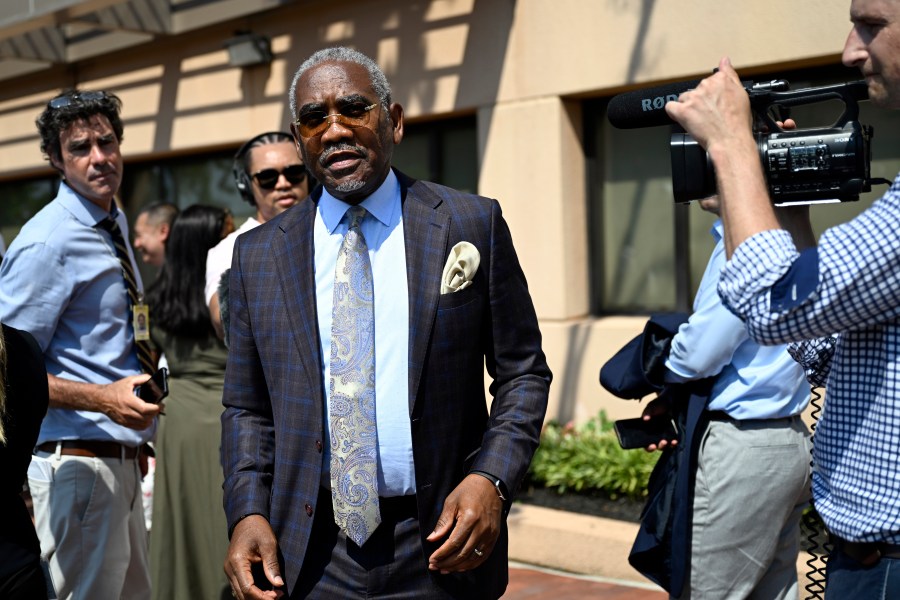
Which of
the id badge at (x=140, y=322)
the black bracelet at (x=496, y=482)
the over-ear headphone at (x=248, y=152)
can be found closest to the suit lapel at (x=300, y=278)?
the black bracelet at (x=496, y=482)

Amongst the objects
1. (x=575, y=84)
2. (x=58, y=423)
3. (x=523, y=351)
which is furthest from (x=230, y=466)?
(x=575, y=84)

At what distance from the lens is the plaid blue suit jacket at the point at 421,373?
276 cm

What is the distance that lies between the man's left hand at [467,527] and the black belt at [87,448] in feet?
6.48

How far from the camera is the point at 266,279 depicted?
9.55ft

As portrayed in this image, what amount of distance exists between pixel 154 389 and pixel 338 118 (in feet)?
4.83

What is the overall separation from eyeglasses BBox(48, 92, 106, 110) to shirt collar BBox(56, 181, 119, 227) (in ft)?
1.00

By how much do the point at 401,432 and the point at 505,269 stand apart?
0.51m

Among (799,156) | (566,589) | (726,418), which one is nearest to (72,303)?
(726,418)

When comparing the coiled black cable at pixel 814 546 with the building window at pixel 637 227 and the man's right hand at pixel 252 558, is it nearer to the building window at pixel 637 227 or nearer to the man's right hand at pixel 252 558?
→ the man's right hand at pixel 252 558

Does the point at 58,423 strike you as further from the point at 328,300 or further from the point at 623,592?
the point at 623,592

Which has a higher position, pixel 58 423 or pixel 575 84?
pixel 575 84

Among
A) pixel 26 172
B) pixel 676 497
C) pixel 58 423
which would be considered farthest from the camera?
pixel 26 172

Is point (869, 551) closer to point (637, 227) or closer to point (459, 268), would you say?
point (459, 268)

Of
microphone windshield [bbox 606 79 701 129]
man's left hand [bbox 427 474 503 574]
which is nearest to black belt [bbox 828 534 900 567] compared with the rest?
man's left hand [bbox 427 474 503 574]
